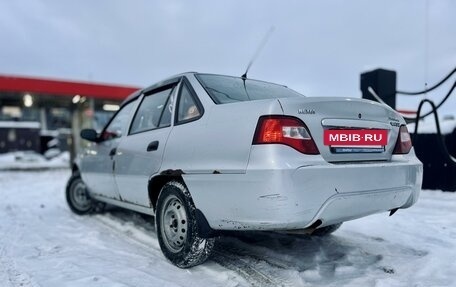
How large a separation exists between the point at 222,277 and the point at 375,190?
4.25 ft

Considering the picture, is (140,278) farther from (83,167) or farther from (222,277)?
(83,167)

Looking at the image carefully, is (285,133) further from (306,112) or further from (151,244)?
(151,244)

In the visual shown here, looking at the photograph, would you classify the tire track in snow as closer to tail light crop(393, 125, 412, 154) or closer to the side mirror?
the side mirror

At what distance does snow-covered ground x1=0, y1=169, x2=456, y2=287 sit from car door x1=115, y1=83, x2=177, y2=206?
0.59 meters

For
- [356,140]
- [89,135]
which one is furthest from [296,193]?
[89,135]

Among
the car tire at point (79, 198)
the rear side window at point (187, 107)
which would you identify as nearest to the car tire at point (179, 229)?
the rear side window at point (187, 107)

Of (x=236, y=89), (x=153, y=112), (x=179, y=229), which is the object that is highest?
(x=236, y=89)

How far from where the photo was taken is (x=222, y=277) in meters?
2.85

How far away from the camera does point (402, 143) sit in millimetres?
3020

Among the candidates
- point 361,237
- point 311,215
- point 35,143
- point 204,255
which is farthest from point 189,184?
point 35,143

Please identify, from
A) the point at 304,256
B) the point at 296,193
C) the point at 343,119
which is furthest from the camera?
the point at 304,256

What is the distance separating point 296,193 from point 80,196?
4.33m

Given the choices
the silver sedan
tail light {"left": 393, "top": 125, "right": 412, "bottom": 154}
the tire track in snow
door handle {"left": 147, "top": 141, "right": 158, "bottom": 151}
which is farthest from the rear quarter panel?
tail light {"left": 393, "top": 125, "right": 412, "bottom": 154}

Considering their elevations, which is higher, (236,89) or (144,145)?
(236,89)
